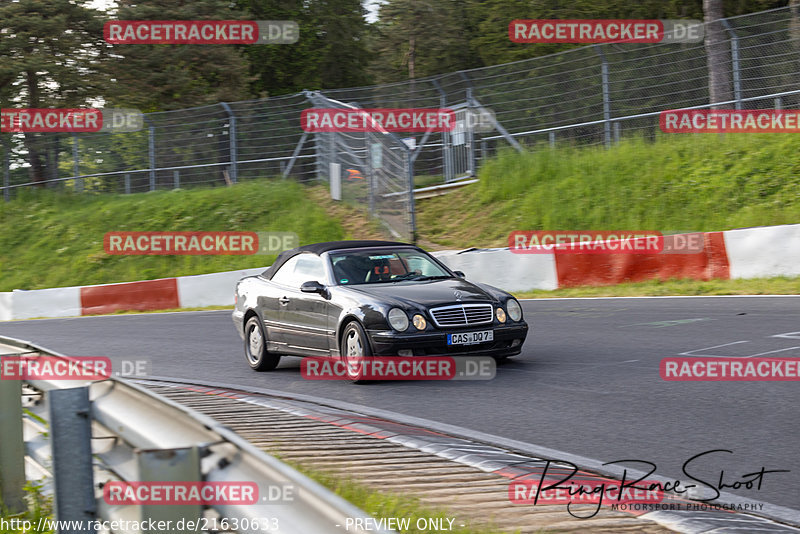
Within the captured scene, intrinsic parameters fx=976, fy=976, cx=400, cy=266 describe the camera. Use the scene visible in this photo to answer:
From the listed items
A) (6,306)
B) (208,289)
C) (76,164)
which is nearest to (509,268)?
(208,289)

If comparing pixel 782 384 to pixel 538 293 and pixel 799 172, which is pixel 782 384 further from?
pixel 799 172

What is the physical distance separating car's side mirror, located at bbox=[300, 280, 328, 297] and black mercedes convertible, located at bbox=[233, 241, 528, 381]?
1 centimetres

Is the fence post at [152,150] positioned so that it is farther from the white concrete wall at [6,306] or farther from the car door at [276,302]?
the car door at [276,302]

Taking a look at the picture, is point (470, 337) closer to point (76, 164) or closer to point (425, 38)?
point (76, 164)

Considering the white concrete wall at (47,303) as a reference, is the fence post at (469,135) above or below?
above

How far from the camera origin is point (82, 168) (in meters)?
29.2

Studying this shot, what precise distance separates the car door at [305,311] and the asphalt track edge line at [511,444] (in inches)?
36.5

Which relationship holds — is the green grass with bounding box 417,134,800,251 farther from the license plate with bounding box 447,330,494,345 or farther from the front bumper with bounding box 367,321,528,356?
the license plate with bounding box 447,330,494,345

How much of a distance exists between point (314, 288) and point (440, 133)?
15.8 m

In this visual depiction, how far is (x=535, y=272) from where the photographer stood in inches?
684

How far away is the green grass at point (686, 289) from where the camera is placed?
555 inches

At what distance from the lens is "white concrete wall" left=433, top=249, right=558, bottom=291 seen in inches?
680

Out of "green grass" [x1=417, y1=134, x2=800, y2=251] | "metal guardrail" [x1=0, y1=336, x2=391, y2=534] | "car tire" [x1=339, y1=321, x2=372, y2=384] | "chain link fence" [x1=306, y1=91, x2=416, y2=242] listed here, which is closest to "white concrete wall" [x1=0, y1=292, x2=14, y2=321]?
"chain link fence" [x1=306, y1=91, x2=416, y2=242]

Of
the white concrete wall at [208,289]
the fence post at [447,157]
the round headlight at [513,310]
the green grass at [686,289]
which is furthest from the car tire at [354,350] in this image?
the fence post at [447,157]
